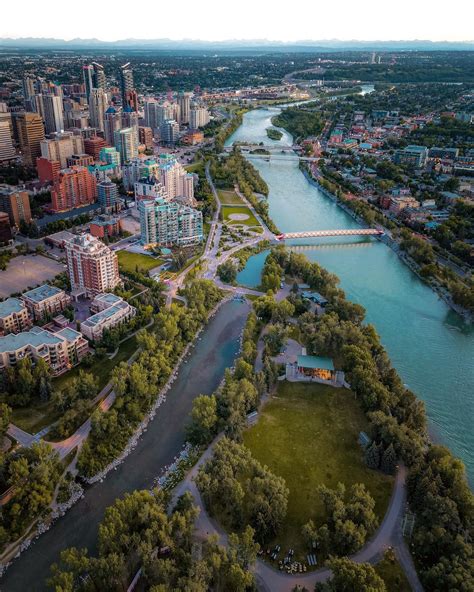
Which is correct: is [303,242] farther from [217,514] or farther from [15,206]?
[217,514]

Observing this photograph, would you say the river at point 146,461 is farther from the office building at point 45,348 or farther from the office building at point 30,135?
the office building at point 30,135

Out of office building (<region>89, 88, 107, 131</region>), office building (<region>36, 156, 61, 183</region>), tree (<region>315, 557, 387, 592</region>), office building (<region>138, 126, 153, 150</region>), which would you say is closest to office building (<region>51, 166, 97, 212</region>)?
office building (<region>36, 156, 61, 183</region>)

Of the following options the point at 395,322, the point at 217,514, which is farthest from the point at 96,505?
the point at 395,322

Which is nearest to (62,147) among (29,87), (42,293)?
(29,87)

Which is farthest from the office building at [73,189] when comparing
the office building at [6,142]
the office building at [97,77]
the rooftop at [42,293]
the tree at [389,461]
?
the office building at [97,77]

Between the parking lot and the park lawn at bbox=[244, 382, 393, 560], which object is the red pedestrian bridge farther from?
the park lawn at bbox=[244, 382, 393, 560]
